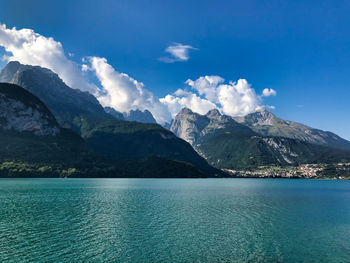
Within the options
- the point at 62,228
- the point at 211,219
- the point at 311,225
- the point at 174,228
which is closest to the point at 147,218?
the point at 174,228

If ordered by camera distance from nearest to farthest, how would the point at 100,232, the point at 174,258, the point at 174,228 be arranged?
the point at 174,258
the point at 100,232
the point at 174,228

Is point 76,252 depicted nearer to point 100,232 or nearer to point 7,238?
point 100,232

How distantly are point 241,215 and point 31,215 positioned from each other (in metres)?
56.1

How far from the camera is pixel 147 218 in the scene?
6731cm

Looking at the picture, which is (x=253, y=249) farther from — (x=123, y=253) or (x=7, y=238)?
(x=7, y=238)

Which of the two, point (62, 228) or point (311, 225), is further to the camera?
point (311, 225)

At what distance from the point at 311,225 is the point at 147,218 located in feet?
134

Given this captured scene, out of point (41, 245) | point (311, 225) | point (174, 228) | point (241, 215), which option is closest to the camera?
point (41, 245)

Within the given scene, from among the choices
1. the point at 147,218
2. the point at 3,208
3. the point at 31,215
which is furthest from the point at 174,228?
the point at 3,208

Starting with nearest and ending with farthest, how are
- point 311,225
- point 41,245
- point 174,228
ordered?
point 41,245, point 174,228, point 311,225

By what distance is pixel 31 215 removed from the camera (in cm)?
6750

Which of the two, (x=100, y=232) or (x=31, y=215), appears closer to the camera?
(x=100, y=232)

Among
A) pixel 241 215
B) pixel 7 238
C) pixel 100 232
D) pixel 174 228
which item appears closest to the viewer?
pixel 7 238

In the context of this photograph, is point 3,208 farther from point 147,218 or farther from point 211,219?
point 211,219
